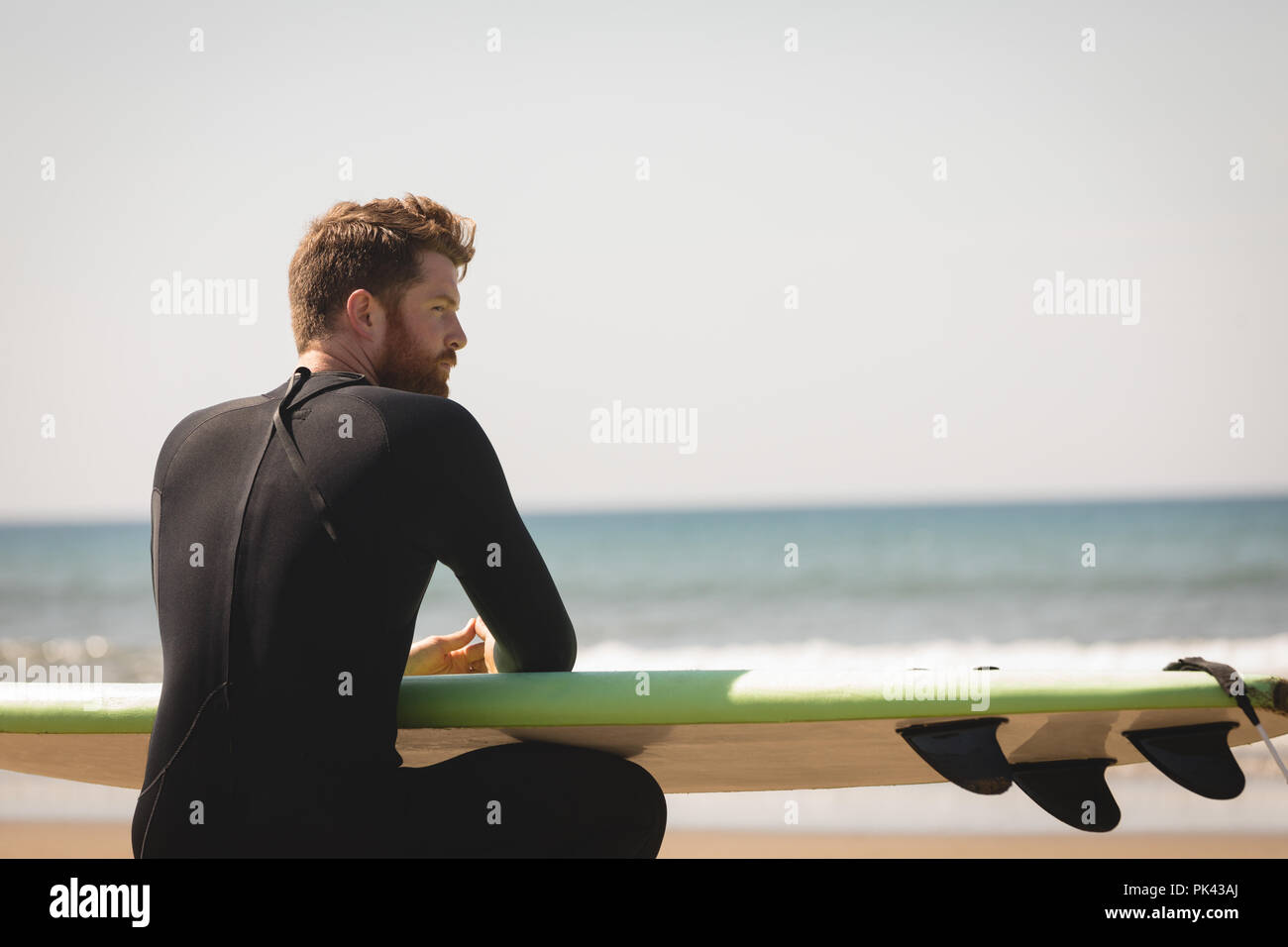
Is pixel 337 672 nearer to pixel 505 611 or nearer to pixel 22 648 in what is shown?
pixel 505 611

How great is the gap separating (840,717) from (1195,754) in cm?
65

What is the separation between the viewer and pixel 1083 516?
2494cm

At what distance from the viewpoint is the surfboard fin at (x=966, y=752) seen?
180 cm

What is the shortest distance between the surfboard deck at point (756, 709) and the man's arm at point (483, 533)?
0.19 metres

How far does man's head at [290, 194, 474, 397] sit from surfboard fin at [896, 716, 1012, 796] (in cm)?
106

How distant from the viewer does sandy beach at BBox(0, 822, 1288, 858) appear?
4.16 meters

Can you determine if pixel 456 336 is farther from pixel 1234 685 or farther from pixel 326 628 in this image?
pixel 1234 685

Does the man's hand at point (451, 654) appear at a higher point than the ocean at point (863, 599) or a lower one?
higher

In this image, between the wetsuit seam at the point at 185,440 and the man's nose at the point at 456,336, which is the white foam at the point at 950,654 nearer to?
the man's nose at the point at 456,336

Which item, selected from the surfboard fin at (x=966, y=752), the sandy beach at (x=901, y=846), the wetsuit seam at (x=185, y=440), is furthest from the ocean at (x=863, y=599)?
the wetsuit seam at (x=185, y=440)

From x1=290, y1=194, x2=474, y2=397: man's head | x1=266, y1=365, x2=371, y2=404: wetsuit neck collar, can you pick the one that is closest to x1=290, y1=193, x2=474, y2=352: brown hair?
x1=290, y1=194, x2=474, y2=397: man's head

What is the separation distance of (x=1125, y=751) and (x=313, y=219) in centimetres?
184
